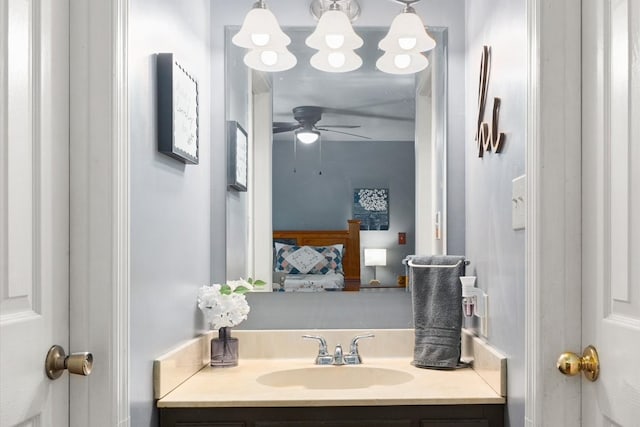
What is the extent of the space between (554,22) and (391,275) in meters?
1.18


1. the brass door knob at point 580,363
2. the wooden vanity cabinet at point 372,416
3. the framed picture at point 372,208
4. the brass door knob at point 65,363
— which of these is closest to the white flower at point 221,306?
the wooden vanity cabinet at point 372,416

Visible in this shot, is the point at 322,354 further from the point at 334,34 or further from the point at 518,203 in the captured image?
the point at 334,34

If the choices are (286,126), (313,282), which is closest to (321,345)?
(313,282)

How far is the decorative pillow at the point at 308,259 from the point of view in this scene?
2387 millimetres

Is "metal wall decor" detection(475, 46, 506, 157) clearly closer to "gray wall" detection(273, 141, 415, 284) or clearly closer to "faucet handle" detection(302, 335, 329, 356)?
"gray wall" detection(273, 141, 415, 284)

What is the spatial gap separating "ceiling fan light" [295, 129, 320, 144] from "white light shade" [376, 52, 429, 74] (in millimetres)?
330

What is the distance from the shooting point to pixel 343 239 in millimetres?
2408

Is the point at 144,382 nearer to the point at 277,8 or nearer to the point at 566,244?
the point at 566,244

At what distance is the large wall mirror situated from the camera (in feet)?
7.86

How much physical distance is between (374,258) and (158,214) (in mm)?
911

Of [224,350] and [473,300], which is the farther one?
[224,350]

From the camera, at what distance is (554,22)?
143 cm

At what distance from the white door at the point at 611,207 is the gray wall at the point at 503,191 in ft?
0.69

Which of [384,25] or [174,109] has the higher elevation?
[384,25]
